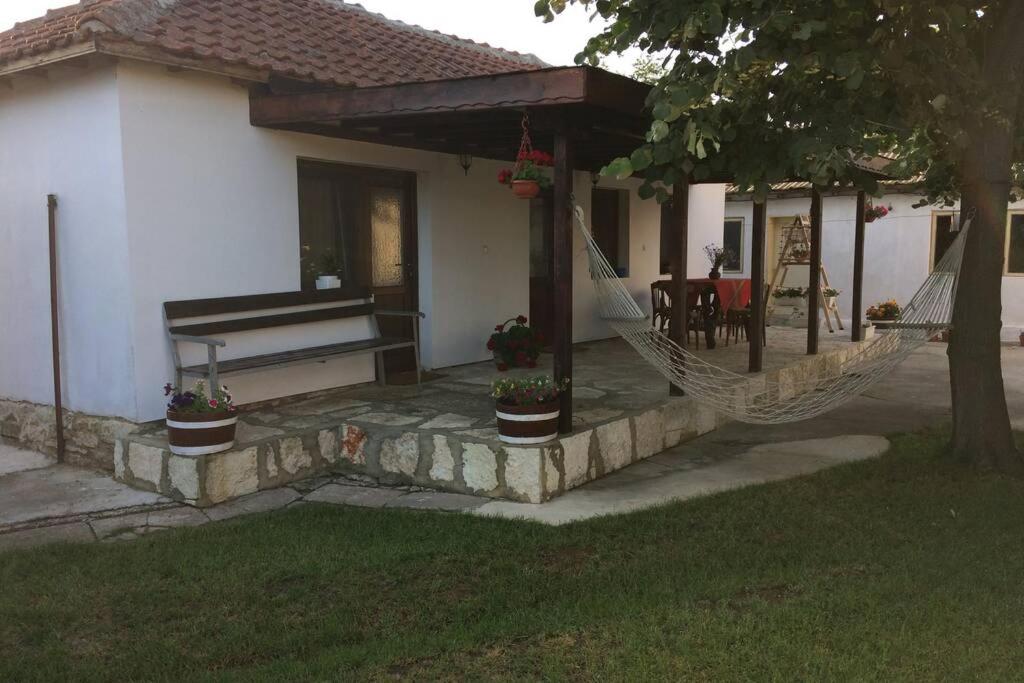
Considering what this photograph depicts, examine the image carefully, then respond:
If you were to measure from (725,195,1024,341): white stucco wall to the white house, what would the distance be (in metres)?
7.95

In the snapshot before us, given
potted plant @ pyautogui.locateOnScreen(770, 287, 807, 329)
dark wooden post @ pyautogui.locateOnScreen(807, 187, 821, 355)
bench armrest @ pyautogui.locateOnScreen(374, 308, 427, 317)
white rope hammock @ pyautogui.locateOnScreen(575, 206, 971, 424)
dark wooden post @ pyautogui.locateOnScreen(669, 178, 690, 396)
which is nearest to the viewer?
white rope hammock @ pyautogui.locateOnScreen(575, 206, 971, 424)

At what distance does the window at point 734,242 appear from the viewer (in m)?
15.2

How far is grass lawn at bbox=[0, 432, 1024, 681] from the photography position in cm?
287

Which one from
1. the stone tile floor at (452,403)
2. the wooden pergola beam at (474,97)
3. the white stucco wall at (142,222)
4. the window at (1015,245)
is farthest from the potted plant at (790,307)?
the wooden pergola beam at (474,97)

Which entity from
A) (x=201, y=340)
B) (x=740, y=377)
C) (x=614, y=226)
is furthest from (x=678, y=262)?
(x=614, y=226)

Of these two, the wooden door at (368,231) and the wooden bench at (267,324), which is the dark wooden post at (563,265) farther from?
the wooden door at (368,231)

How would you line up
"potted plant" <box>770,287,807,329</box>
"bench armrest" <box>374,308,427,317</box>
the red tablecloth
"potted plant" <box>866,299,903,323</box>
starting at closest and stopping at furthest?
"bench armrest" <box>374,308,427,317</box>
the red tablecloth
"potted plant" <box>866,299,903,323</box>
"potted plant" <box>770,287,807,329</box>

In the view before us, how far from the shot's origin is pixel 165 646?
3057 millimetres

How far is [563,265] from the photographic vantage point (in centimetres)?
492

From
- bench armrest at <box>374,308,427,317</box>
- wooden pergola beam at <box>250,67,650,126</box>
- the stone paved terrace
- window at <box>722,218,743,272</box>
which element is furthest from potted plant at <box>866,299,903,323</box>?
wooden pergola beam at <box>250,67,650,126</box>

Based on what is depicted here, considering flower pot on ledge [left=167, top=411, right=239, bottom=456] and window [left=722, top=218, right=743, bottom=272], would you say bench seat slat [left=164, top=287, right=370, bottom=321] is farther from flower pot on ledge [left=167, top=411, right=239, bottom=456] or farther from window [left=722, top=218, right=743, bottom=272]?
window [left=722, top=218, right=743, bottom=272]

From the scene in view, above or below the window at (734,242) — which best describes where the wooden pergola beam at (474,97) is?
above

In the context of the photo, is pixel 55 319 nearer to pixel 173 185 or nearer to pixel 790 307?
pixel 173 185

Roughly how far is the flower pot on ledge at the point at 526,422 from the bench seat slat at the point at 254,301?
216 cm
